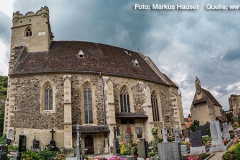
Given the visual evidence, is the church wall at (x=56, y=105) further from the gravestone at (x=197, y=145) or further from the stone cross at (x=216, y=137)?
the stone cross at (x=216, y=137)

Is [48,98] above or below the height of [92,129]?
above

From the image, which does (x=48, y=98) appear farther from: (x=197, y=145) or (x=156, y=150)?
(x=197, y=145)

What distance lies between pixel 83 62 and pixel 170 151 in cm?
1691

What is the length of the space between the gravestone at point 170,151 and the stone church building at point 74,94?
11770 millimetres

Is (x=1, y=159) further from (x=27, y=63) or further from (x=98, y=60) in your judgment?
(x=98, y=60)

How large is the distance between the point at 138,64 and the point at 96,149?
42.5 ft

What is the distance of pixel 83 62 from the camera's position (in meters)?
24.1

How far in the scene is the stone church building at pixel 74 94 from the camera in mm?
20375

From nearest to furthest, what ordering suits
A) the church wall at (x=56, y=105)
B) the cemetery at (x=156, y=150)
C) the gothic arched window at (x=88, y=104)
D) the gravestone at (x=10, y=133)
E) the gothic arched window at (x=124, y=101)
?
1. the cemetery at (x=156, y=150)
2. the gravestone at (x=10, y=133)
3. the church wall at (x=56, y=105)
4. the gothic arched window at (x=88, y=104)
5. the gothic arched window at (x=124, y=101)

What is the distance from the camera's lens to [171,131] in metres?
27.1

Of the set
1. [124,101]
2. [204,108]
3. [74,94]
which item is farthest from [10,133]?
[204,108]

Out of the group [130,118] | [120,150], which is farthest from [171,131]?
[120,150]

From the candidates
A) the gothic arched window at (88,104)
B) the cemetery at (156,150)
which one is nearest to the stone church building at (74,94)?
the gothic arched window at (88,104)

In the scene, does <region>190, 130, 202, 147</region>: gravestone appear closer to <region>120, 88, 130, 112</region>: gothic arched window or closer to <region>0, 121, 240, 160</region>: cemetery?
<region>0, 121, 240, 160</region>: cemetery
